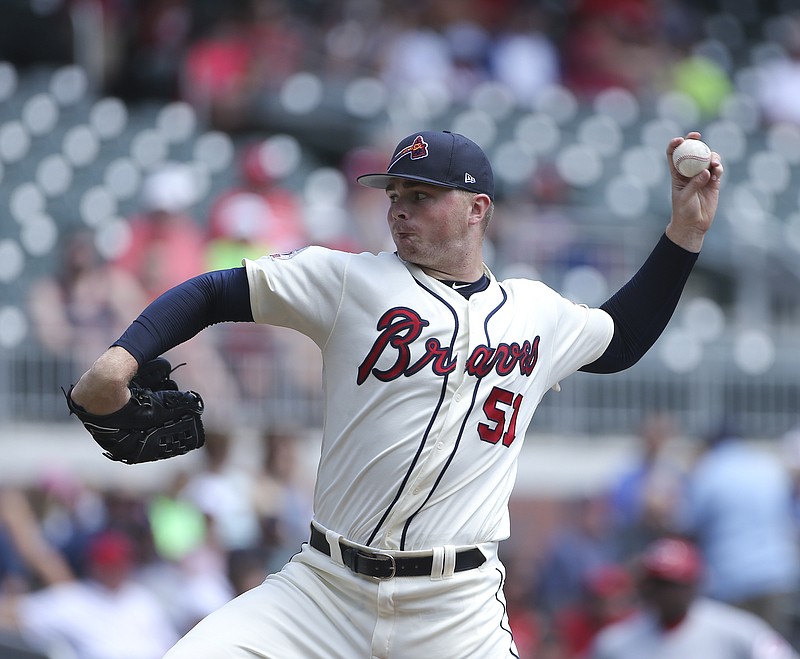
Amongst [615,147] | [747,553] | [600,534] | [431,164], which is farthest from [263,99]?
[431,164]

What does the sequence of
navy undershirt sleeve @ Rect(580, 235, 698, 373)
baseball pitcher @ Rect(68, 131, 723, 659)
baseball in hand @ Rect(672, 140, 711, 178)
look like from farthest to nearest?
1. navy undershirt sleeve @ Rect(580, 235, 698, 373)
2. baseball in hand @ Rect(672, 140, 711, 178)
3. baseball pitcher @ Rect(68, 131, 723, 659)

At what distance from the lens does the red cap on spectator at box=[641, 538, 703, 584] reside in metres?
6.34

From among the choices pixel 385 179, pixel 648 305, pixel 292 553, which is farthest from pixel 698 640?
pixel 385 179

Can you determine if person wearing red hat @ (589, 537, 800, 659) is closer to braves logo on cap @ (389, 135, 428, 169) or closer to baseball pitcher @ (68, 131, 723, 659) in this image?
baseball pitcher @ (68, 131, 723, 659)

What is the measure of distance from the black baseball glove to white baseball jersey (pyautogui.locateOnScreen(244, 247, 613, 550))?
Result: 296 mm

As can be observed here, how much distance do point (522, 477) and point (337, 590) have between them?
20.3ft

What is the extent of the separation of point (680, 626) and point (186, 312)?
3.56 metres

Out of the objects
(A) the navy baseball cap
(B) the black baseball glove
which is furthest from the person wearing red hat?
(B) the black baseball glove

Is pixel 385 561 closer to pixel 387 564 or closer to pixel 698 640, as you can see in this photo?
pixel 387 564

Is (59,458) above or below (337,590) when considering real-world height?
below

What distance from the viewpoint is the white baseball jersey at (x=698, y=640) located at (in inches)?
246

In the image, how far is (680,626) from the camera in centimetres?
645

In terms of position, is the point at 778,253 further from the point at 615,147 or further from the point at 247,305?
the point at 247,305

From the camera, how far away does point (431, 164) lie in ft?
12.8
